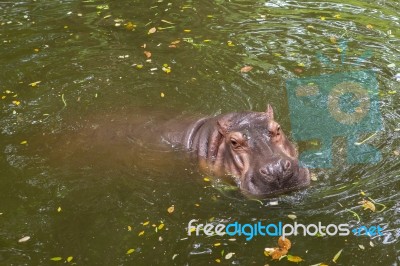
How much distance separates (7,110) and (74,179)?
210cm

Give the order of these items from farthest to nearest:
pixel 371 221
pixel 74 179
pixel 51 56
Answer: pixel 51 56 → pixel 74 179 → pixel 371 221

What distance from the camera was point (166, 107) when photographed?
27.7ft

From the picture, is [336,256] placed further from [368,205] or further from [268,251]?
[368,205]

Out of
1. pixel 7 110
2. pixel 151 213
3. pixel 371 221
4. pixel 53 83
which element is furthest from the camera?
pixel 53 83

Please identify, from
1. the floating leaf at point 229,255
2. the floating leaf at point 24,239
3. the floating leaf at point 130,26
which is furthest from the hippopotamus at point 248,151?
the floating leaf at point 130,26

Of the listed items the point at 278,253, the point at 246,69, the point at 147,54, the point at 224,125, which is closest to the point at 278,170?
the point at 278,253

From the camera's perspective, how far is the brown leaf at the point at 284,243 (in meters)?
5.70

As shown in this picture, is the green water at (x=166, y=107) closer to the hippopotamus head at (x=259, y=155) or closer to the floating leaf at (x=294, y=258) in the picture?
the floating leaf at (x=294, y=258)

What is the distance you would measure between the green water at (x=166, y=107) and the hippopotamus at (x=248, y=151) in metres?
0.18

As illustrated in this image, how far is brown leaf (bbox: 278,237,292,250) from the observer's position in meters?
5.70

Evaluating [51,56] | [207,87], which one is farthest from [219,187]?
[51,56]

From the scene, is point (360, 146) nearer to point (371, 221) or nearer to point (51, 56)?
point (371, 221)

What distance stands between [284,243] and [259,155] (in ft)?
3.26

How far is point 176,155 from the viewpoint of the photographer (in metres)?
7.34
